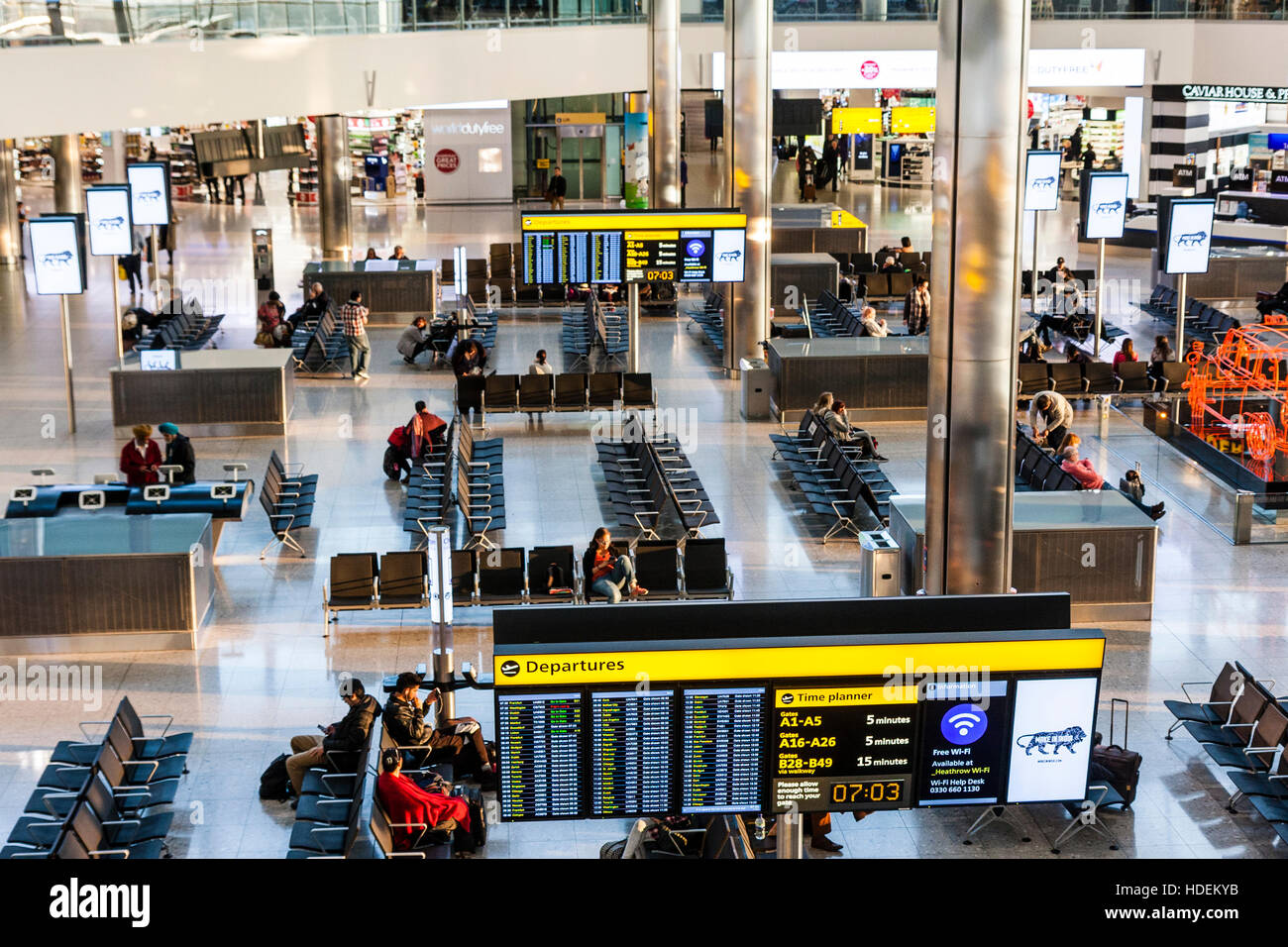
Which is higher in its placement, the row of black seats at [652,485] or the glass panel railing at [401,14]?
the glass panel railing at [401,14]

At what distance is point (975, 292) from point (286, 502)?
25.4 feet

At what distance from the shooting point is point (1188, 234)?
22781 millimetres

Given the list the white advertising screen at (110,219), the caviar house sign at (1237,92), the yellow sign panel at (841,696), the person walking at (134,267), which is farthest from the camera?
the caviar house sign at (1237,92)

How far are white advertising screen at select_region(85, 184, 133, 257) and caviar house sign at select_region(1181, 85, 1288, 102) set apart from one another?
907 inches

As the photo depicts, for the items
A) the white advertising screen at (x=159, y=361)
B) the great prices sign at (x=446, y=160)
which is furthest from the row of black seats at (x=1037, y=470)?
the great prices sign at (x=446, y=160)

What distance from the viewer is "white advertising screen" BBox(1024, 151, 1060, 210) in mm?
23633

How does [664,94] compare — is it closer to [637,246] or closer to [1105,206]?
[1105,206]

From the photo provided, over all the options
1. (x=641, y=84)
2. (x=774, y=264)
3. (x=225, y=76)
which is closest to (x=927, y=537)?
(x=225, y=76)

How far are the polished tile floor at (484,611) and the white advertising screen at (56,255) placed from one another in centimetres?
192

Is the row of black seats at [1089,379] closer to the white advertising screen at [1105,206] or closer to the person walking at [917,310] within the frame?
the white advertising screen at [1105,206]

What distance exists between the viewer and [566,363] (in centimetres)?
2575

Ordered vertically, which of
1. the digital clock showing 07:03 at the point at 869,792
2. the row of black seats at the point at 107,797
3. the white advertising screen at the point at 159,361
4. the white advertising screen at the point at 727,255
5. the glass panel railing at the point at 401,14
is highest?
the glass panel railing at the point at 401,14

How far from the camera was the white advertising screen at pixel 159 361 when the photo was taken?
20344 millimetres

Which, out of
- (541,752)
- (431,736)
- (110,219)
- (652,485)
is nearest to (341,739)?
(431,736)
